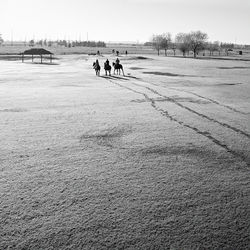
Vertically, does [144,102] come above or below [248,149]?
above

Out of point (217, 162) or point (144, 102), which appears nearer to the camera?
point (217, 162)

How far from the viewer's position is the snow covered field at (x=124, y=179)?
361 centimetres

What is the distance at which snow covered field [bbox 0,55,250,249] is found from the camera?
3.61 meters

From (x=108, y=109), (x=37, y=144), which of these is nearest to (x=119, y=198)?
(x=37, y=144)

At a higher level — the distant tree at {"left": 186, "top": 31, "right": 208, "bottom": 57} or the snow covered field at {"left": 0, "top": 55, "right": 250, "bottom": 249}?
the distant tree at {"left": 186, "top": 31, "right": 208, "bottom": 57}

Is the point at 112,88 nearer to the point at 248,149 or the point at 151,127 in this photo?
the point at 151,127

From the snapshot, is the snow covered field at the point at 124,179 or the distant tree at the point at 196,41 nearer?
the snow covered field at the point at 124,179

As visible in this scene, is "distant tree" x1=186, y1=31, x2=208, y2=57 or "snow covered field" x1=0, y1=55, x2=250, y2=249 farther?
"distant tree" x1=186, y1=31, x2=208, y2=57

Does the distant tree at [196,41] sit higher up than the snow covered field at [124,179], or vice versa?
the distant tree at [196,41]

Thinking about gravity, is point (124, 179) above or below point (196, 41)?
below

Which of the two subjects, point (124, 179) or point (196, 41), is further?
point (196, 41)

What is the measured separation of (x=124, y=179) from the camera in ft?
16.8

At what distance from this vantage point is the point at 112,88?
16.4m

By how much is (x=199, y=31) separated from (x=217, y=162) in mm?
93936
